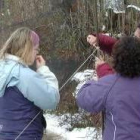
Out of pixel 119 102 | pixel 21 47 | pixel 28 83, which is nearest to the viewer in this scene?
pixel 119 102

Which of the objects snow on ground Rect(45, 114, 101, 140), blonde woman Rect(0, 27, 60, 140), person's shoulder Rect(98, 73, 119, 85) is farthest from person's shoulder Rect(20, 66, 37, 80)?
snow on ground Rect(45, 114, 101, 140)

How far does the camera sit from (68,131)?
764 cm

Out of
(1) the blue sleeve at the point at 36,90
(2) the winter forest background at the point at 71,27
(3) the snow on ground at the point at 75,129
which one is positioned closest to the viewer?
(1) the blue sleeve at the point at 36,90

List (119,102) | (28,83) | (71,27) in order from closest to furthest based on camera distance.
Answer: (119,102) → (28,83) → (71,27)

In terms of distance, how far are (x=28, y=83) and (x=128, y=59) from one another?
727 mm

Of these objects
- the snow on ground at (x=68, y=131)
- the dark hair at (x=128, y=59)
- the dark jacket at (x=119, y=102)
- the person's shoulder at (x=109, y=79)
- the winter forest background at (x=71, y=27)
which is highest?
the dark hair at (x=128, y=59)

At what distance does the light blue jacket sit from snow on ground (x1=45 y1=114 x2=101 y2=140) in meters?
3.43

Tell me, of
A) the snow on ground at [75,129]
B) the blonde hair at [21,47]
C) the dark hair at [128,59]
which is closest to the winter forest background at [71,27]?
the snow on ground at [75,129]

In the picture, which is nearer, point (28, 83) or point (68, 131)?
point (28, 83)

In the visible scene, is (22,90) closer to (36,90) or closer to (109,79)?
(36,90)

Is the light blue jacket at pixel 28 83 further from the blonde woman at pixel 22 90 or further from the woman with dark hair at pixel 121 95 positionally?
the woman with dark hair at pixel 121 95

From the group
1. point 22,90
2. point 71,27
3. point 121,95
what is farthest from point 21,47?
point 71,27

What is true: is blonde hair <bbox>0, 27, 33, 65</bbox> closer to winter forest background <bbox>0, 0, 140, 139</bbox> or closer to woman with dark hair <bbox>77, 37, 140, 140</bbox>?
woman with dark hair <bbox>77, 37, 140, 140</bbox>

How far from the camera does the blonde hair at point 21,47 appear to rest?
3.43m
